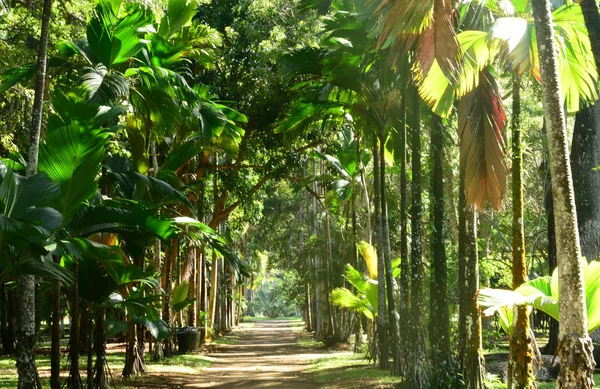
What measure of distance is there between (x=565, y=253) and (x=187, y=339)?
A: 1839cm

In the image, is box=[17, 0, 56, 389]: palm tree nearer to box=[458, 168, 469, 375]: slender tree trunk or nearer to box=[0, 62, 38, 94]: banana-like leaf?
box=[0, 62, 38, 94]: banana-like leaf

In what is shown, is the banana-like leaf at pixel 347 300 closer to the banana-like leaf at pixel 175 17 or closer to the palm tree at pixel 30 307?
the banana-like leaf at pixel 175 17

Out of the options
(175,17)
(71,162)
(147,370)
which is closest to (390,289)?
(147,370)

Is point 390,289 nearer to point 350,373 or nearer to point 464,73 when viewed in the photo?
point 350,373

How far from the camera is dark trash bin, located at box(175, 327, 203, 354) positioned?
23.1 meters

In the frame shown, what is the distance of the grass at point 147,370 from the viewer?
46.8 feet

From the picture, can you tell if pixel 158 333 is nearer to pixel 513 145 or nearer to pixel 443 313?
pixel 443 313

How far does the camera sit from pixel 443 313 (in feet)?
40.4

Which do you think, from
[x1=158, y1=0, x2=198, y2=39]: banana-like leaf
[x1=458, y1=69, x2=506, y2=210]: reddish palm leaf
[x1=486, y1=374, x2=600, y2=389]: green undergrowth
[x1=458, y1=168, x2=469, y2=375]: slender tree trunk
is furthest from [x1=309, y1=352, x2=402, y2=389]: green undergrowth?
[x1=158, y1=0, x2=198, y2=39]: banana-like leaf

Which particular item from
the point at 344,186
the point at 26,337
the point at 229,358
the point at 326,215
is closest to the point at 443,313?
the point at 26,337

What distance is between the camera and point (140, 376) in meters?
15.7

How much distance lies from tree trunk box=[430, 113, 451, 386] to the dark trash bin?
41.0 feet

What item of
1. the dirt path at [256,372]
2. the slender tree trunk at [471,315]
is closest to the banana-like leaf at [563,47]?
the slender tree trunk at [471,315]

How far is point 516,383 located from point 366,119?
28.0 feet
